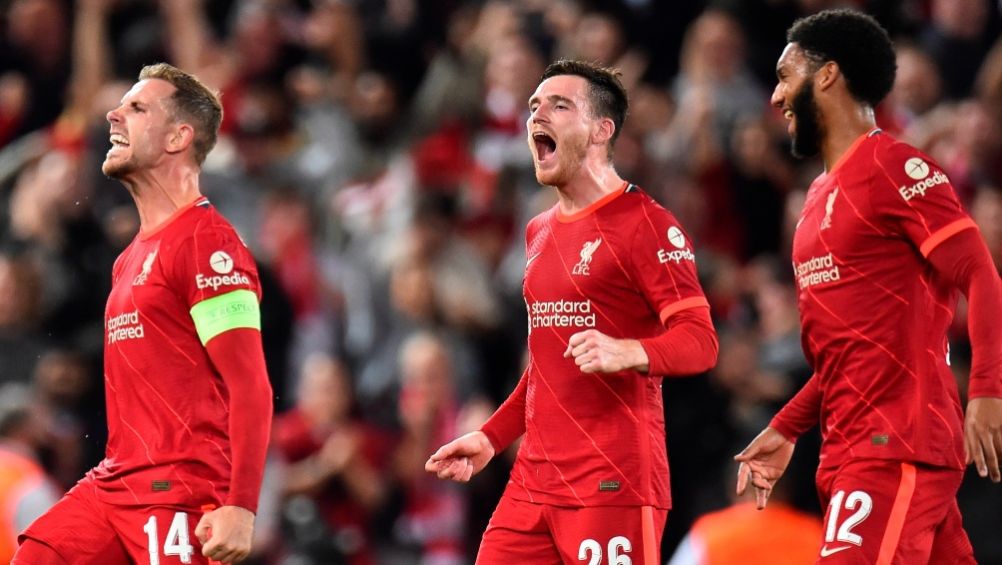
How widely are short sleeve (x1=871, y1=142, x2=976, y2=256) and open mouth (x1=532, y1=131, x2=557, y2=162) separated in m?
1.12

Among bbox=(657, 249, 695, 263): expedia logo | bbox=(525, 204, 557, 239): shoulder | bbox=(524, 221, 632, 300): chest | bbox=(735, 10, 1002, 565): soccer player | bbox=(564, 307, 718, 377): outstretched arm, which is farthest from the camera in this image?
bbox=(525, 204, 557, 239): shoulder

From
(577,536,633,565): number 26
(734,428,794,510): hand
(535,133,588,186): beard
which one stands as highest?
(535,133,588,186): beard

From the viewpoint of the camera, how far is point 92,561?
5277 mm

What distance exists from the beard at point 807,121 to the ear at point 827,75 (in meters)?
0.03

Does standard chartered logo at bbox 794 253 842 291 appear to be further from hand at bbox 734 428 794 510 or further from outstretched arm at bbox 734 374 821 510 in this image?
hand at bbox 734 428 794 510

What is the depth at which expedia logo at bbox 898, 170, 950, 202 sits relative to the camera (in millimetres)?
4930

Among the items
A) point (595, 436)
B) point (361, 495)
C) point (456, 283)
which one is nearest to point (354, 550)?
point (361, 495)

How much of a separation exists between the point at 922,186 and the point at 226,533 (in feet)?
7.90

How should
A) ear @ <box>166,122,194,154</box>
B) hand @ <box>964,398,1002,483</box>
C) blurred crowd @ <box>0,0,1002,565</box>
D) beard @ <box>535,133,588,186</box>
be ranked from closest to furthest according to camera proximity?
hand @ <box>964,398,1002,483</box> → beard @ <box>535,133,588,186</box> → ear @ <box>166,122,194,154</box> → blurred crowd @ <box>0,0,1002,565</box>

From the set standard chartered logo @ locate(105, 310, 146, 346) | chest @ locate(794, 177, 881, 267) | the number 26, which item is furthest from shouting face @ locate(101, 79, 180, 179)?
chest @ locate(794, 177, 881, 267)

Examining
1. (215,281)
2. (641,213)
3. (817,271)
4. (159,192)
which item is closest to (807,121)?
(817,271)

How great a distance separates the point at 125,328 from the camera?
5434 millimetres

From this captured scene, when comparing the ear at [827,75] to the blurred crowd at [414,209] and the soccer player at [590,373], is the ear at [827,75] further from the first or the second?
the blurred crowd at [414,209]

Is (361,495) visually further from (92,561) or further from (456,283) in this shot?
(92,561)
